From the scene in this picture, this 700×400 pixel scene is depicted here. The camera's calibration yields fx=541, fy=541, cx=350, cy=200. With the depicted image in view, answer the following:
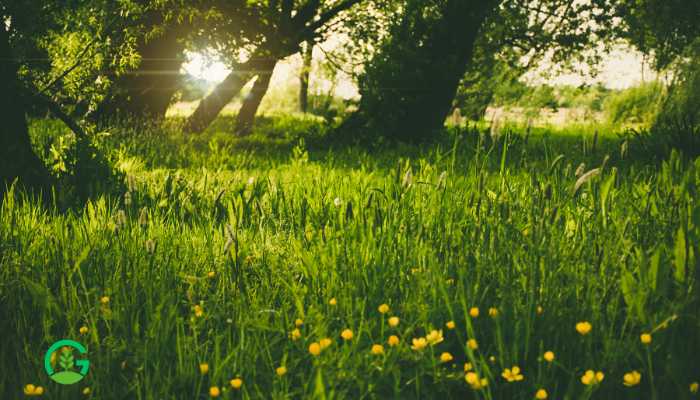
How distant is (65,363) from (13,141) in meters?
2.89

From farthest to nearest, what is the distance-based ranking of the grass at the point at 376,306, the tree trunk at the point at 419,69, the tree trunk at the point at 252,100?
the tree trunk at the point at 252,100 → the tree trunk at the point at 419,69 → the grass at the point at 376,306

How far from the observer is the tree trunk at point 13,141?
3.83 meters

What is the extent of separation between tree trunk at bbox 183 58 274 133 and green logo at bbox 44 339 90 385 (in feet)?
32.7

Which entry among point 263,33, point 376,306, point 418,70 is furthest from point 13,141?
point 263,33

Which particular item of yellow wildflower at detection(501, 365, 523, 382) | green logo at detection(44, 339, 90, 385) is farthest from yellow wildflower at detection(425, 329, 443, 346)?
green logo at detection(44, 339, 90, 385)

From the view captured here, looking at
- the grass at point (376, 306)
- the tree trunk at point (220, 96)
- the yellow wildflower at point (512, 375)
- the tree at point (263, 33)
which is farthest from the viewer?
the tree trunk at point (220, 96)

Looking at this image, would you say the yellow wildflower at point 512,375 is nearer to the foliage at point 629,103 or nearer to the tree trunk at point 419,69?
the tree trunk at point 419,69

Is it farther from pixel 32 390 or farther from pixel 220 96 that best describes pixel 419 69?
pixel 32 390

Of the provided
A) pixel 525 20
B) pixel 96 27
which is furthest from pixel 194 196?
pixel 525 20

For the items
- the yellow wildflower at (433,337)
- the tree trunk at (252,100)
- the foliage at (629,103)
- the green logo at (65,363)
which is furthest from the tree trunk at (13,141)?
the foliage at (629,103)

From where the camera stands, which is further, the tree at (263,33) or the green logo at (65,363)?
the tree at (263,33)

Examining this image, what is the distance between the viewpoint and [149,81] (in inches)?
451

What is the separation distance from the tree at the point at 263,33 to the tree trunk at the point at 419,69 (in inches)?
109

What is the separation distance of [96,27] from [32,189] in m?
3.72
